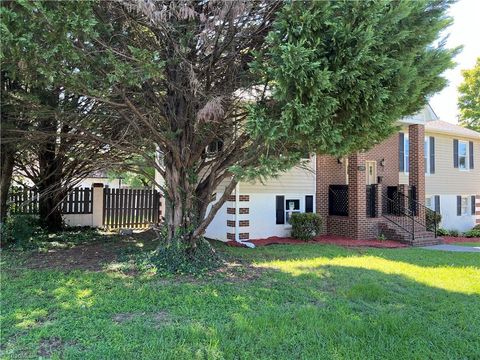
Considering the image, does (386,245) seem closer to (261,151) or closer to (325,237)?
(325,237)

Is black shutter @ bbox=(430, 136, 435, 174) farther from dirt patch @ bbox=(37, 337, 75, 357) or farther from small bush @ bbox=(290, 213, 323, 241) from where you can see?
dirt patch @ bbox=(37, 337, 75, 357)

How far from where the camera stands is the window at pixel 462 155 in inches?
797

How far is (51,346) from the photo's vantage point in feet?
12.9

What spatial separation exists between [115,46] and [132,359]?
4.80m

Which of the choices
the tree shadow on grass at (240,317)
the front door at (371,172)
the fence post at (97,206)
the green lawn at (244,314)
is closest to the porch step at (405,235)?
the front door at (371,172)

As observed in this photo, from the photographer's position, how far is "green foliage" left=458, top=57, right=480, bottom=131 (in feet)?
96.9

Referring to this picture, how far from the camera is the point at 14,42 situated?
4.95 meters

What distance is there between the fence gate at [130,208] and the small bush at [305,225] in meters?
6.10

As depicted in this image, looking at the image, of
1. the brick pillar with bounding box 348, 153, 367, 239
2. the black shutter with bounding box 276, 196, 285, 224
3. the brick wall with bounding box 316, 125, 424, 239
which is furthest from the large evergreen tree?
the brick wall with bounding box 316, 125, 424, 239

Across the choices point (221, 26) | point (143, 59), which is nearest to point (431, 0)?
point (221, 26)

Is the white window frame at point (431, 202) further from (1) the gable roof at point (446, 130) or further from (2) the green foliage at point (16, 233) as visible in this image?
(2) the green foliage at point (16, 233)

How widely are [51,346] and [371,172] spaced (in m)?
14.1

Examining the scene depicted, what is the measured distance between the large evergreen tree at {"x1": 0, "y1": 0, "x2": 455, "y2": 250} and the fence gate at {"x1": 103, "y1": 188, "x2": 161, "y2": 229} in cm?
871

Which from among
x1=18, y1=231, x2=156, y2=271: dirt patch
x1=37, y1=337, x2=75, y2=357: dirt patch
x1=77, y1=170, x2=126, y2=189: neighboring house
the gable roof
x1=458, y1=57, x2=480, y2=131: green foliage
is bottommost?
x1=37, y1=337, x2=75, y2=357: dirt patch
